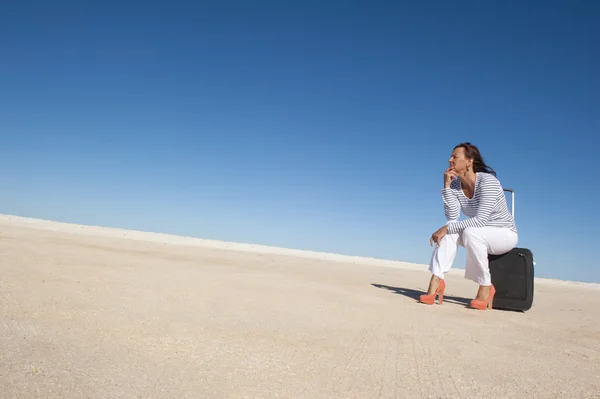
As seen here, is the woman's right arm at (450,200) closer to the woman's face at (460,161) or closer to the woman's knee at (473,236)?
the woman's face at (460,161)

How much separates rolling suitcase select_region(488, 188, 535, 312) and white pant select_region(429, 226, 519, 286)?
0.11 m

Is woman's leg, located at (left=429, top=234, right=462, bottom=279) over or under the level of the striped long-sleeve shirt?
under

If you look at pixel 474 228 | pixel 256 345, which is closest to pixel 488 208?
pixel 474 228

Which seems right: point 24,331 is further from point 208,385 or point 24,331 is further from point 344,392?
point 344,392

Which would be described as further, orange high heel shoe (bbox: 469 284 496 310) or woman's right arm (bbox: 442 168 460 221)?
woman's right arm (bbox: 442 168 460 221)

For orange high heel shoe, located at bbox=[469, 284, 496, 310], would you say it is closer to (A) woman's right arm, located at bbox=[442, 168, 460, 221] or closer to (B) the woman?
(B) the woman

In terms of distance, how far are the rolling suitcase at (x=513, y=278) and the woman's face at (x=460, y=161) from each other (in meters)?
1.03

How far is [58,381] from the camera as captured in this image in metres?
1.42

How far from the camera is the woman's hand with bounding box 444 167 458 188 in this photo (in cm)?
471

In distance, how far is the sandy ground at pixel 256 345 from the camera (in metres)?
1.54

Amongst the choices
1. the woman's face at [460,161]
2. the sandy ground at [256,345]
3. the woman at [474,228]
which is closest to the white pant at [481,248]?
the woman at [474,228]

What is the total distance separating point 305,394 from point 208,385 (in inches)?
14.2

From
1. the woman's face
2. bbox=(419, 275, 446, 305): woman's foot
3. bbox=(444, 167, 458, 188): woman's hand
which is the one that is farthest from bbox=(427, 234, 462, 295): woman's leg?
the woman's face

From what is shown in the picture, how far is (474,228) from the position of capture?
4.38 m
